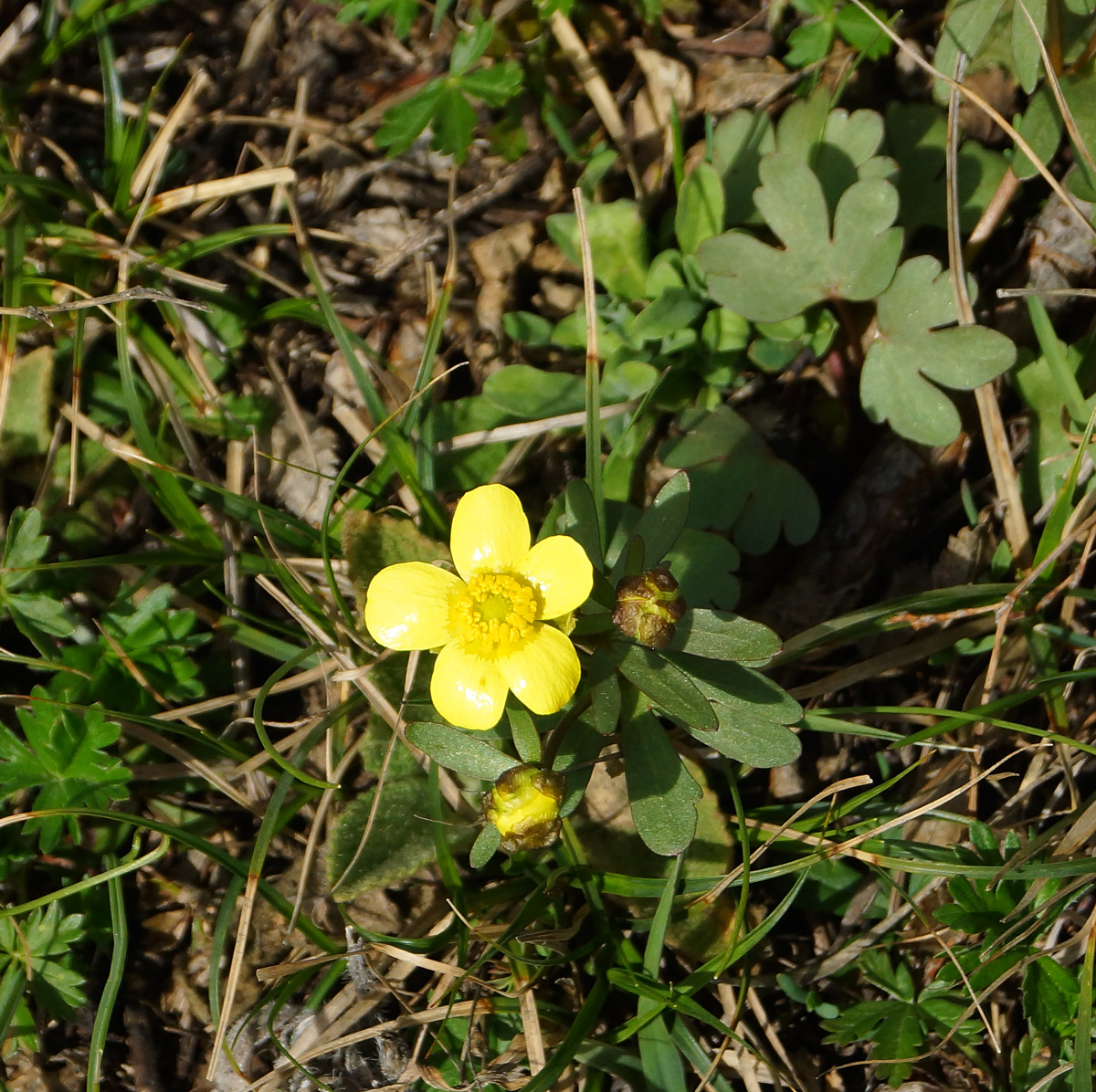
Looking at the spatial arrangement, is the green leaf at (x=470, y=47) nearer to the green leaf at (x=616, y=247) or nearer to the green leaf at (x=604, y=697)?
the green leaf at (x=616, y=247)

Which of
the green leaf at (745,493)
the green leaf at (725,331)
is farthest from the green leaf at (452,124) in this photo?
the green leaf at (745,493)

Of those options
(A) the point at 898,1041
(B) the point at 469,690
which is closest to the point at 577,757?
(B) the point at 469,690

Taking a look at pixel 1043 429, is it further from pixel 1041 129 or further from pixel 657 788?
pixel 657 788

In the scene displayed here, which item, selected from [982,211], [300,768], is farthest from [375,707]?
[982,211]

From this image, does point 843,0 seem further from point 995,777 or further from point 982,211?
point 995,777

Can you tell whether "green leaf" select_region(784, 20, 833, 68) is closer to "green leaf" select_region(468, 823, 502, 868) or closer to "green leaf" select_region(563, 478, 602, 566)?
"green leaf" select_region(563, 478, 602, 566)

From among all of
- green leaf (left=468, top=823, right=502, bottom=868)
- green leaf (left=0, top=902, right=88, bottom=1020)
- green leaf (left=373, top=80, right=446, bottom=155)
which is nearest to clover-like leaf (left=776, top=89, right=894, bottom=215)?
green leaf (left=373, top=80, right=446, bottom=155)

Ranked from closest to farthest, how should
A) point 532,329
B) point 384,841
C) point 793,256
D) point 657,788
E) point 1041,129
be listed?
point 657,788 → point 384,841 → point 1041,129 → point 793,256 → point 532,329
